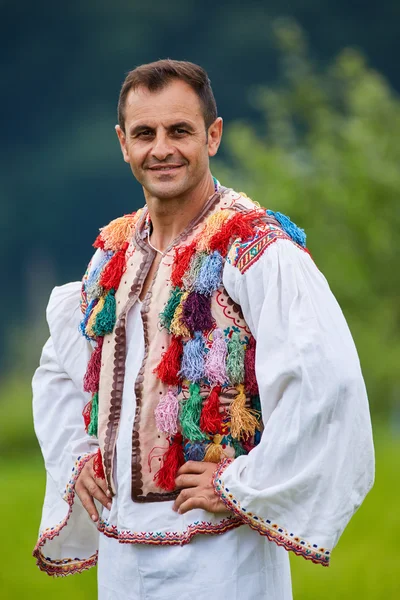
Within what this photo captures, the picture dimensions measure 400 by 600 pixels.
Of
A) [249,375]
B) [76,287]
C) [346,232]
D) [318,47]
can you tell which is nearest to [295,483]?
[249,375]

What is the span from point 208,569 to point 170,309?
0.58 metres

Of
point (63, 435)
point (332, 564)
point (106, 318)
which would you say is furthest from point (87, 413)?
point (332, 564)

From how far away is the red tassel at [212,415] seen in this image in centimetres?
214

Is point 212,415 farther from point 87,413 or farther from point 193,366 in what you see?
point 87,413

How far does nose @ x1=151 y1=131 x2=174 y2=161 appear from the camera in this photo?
86.0 inches

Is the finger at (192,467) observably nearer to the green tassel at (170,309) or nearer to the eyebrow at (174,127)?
the green tassel at (170,309)

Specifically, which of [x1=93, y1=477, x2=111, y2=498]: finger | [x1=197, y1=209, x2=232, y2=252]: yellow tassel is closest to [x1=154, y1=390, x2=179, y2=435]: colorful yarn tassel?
[x1=93, y1=477, x2=111, y2=498]: finger

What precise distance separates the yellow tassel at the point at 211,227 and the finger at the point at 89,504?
67 centimetres

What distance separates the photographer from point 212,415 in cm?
214

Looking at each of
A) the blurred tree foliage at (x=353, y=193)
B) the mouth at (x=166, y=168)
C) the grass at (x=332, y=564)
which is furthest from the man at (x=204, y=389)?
the blurred tree foliage at (x=353, y=193)

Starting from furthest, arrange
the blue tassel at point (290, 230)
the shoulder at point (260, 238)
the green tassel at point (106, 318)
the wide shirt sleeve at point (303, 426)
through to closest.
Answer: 1. the green tassel at point (106, 318)
2. the blue tassel at point (290, 230)
3. the shoulder at point (260, 238)
4. the wide shirt sleeve at point (303, 426)

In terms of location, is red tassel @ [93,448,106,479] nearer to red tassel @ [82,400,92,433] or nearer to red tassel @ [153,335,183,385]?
red tassel @ [82,400,92,433]

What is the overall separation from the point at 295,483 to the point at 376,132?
26.8 feet

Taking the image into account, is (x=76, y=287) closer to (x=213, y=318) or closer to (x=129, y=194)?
(x=213, y=318)
